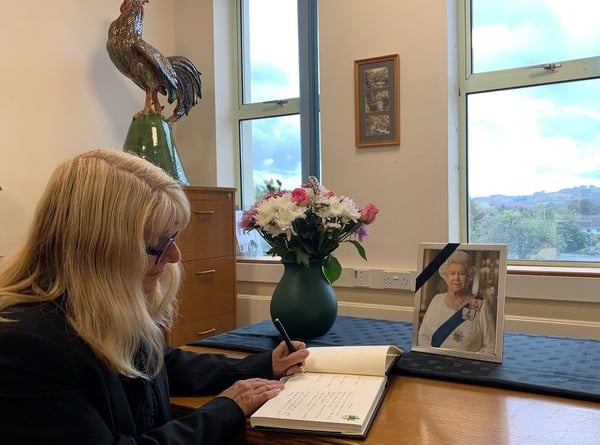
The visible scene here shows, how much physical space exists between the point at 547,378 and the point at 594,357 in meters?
0.22

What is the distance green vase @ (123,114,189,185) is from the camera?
2508 mm

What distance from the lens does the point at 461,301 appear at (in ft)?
4.15

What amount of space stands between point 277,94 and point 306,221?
190 cm

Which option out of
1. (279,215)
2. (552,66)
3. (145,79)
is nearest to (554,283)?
(552,66)

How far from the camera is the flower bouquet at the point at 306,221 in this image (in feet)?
4.66

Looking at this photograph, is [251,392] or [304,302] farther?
[304,302]

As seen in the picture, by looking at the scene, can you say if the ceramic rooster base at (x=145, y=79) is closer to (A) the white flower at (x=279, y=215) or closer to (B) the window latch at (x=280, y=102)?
(B) the window latch at (x=280, y=102)

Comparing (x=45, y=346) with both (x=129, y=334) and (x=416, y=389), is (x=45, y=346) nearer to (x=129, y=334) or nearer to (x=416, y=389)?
(x=129, y=334)

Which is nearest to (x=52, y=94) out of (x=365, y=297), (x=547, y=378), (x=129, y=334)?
(x=365, y=297)

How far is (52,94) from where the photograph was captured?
258 cm

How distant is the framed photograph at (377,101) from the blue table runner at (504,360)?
1154 mm

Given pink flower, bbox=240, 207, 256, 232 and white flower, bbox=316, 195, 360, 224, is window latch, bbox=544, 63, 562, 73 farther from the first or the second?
pink flower, bbox=240, 207, 256, 232

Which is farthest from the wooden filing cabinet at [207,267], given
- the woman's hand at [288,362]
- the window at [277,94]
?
the woman's hand at [288,362]

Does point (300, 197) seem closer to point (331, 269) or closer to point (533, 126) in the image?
point (331, 269)
